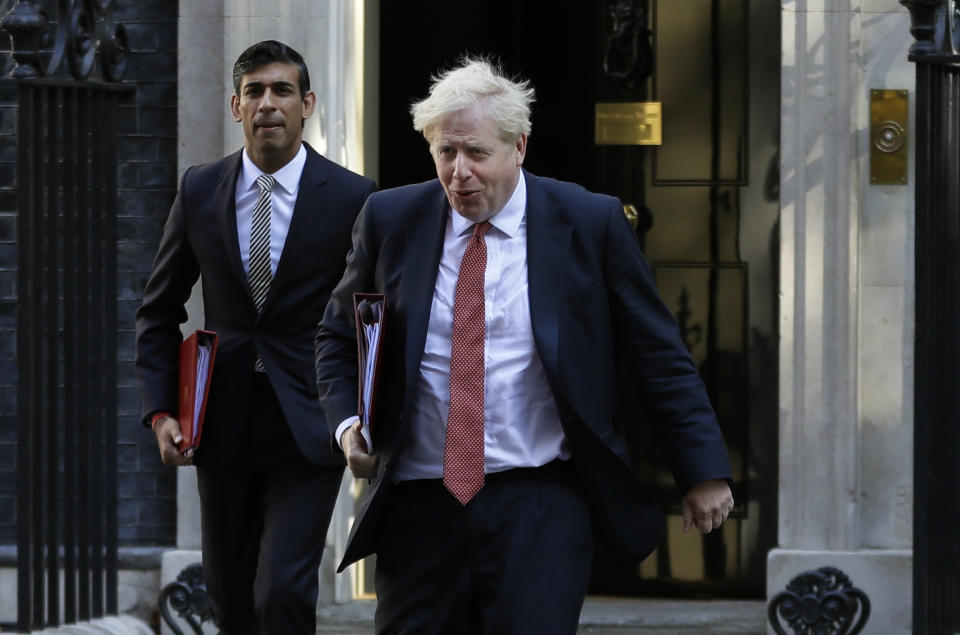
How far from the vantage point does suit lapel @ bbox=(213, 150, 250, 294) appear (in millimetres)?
4875

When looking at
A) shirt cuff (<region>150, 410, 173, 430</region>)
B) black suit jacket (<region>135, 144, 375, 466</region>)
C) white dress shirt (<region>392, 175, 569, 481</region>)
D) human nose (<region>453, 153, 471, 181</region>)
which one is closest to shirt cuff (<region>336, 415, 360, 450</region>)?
white dress shirt (<region>392, 175, 569, 481</region>)

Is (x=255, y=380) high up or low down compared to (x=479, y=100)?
down

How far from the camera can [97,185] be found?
623 centimetres

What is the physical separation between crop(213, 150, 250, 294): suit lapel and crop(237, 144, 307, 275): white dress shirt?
0.02 meters

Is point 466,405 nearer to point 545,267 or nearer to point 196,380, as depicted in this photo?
point 545,267

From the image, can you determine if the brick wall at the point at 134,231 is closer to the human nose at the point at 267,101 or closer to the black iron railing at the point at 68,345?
the black iron railing at the point at 68,345

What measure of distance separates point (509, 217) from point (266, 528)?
1.45 metres

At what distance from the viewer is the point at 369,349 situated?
3.79 m

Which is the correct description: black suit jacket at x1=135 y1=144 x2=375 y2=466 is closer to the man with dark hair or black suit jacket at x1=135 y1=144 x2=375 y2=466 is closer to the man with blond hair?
the man with dark hair

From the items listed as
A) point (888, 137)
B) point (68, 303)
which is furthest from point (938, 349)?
point (68, 303)

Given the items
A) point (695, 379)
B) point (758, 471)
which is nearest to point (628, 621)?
point (758, 471)

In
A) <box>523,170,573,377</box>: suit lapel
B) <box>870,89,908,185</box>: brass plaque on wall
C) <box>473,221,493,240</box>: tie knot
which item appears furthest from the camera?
<box>870,89,908,185</box>: brass plaque on wall

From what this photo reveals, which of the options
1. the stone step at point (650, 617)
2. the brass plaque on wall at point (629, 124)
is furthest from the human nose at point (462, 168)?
the brass plaque on wall at point (629, 124)

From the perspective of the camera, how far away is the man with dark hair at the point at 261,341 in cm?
482
